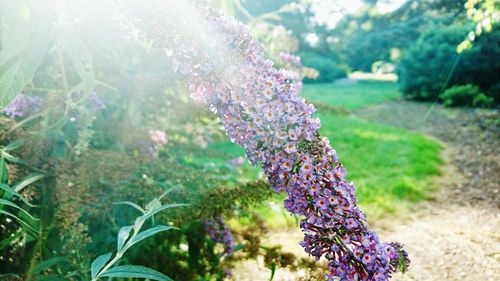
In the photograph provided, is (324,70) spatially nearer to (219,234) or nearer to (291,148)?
(219,234)

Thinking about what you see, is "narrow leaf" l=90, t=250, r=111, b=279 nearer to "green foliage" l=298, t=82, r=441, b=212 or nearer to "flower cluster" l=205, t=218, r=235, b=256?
"flower cluster" l=205, t=218, r=235, b=256

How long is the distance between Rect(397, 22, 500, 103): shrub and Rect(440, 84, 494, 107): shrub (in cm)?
85

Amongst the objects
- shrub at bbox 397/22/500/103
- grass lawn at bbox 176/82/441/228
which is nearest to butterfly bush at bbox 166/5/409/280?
grass lawn at bbox 176/82/441/228

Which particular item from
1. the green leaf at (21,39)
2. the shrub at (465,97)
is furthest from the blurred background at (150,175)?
the shrub at (465,97)

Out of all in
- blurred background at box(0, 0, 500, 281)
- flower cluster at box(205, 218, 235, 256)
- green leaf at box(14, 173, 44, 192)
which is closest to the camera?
blurred background at box(0, 0, 500, 281)

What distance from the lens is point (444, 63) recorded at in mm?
11266

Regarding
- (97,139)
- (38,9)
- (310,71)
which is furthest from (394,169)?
(38,9)

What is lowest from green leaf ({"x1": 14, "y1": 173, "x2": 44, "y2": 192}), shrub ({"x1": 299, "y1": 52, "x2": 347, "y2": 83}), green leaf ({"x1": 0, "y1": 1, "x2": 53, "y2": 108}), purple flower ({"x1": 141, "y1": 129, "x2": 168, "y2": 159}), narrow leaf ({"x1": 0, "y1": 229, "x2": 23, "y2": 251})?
shrub ({"x1": 299, "y1": 52, "x2": 347, "y2": 83})

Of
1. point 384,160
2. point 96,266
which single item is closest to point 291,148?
point 96,266

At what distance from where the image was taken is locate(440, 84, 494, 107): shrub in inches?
357

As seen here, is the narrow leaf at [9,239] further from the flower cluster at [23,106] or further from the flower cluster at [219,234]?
the flower cluster at [219,234]

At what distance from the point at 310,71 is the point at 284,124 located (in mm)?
2661

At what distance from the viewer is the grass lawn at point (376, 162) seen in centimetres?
339

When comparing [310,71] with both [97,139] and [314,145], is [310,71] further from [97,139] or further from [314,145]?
[314,145]
